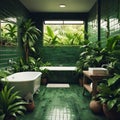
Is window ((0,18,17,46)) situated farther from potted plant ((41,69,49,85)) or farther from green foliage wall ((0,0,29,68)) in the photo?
potted plant ((41,69,49,85))

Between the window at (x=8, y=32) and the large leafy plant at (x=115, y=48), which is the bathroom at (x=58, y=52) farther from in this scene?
the large leafy plant at (x=115, y=48)

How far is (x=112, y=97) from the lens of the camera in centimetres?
277

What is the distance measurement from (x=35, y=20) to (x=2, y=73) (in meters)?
4.18

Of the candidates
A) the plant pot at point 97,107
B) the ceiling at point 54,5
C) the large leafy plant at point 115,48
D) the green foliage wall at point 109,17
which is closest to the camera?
the large leafy plant at point 115,48

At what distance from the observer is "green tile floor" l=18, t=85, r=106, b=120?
3.10 m

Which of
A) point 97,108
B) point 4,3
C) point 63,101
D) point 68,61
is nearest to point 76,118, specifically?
point 97,108

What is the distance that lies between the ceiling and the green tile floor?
8.69 feet

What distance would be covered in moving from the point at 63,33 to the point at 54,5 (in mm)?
1492

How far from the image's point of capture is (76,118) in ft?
9.96

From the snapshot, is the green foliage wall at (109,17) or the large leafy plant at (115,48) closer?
the large leafy plant at (115,48)

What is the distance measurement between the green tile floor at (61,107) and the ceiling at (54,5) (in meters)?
2.65

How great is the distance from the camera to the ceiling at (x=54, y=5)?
5.34 metres

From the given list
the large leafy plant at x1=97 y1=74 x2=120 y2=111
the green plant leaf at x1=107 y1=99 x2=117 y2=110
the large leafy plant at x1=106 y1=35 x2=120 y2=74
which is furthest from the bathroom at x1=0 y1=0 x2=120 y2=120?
the green plant leaf at x1=107 y1=99 x2=117 y2=110

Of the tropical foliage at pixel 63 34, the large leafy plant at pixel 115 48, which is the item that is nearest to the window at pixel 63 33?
the tropical foliage at pixel 63 34
